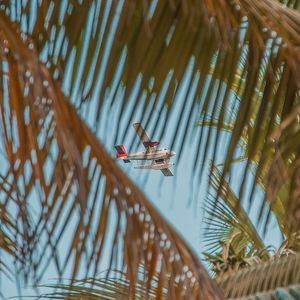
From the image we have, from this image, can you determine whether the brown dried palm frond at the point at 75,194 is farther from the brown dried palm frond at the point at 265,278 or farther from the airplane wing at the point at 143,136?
the brown dried palm frond at the point at 265,278

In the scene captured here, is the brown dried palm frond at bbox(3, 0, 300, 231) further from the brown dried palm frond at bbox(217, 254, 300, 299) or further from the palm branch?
the brown dried palm frond at bbox(217, 254, 300, 299)

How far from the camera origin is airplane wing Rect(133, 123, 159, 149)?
2.11 meters

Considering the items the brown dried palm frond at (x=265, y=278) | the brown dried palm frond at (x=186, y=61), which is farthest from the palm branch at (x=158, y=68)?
the brown dried palm frond at (x=265, y=278)

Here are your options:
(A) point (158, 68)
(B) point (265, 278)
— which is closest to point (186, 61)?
(A) point (158, 68)

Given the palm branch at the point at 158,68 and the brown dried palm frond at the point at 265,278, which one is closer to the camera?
the palm branch at the point at 158,68

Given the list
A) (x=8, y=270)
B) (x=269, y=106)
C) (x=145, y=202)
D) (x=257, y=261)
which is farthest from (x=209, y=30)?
(x=257, y=261)

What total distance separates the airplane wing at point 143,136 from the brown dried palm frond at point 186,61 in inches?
1.6

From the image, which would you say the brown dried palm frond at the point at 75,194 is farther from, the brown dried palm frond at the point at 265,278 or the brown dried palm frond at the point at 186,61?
the brown dried palm frond at the point at 265,278

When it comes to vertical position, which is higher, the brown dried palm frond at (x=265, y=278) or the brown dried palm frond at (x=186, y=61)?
the brown dried palm frond at (x=265, y=278)

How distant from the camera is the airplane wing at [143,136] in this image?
2.11 m

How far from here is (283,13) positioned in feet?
6.94

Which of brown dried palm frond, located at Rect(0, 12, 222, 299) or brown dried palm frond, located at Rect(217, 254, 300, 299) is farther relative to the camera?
brown dried palm frond, located at Rect(217, 254, 300, 299)

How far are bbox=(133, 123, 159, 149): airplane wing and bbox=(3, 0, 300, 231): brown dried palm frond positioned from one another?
4cm

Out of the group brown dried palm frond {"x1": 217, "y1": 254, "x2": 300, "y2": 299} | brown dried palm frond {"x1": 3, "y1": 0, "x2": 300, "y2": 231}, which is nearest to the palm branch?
brown dried palm frond {"x1": 3, "y1": 0, "x2": 300, "y2": 231}
